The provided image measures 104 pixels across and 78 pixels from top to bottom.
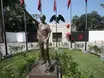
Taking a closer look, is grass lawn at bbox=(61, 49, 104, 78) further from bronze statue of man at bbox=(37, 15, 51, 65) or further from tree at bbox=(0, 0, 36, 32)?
tree at bbox=(0, 0, 36, 32)

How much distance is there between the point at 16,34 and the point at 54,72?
32.8m

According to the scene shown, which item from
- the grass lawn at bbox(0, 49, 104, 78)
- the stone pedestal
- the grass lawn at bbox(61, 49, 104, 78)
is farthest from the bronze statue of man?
the grass lawn at bbox(0, 49, 104, 78)

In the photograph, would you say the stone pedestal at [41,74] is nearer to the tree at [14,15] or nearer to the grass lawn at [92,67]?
the grass lawn at [92,67]

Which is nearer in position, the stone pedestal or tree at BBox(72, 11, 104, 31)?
the stone pedestal

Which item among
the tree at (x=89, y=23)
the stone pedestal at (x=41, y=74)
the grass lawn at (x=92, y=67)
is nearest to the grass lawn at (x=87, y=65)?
the grass lawn at (x=92, y=67)

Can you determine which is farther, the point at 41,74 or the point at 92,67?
the point at 92,67

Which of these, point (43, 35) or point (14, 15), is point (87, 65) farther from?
point (14, 15)

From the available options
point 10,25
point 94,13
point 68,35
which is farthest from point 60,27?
point 94,13

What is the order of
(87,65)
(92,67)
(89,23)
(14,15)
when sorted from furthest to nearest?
(89,23)
(14,15)
(87,65)
(92,67)

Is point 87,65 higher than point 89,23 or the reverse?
the reverse

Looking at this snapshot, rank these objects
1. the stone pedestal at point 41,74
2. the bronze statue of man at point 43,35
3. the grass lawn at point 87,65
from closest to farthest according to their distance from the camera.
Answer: the stone pedestal at point 41,74 < the bronze statue of man at point 43,35 < the grass lawn at point 87,65

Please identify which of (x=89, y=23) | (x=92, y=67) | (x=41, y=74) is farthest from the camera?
(x=89, y=23)

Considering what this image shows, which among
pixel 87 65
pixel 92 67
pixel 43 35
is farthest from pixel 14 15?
pixel 43 35

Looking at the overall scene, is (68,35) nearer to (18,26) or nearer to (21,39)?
(21,39)
